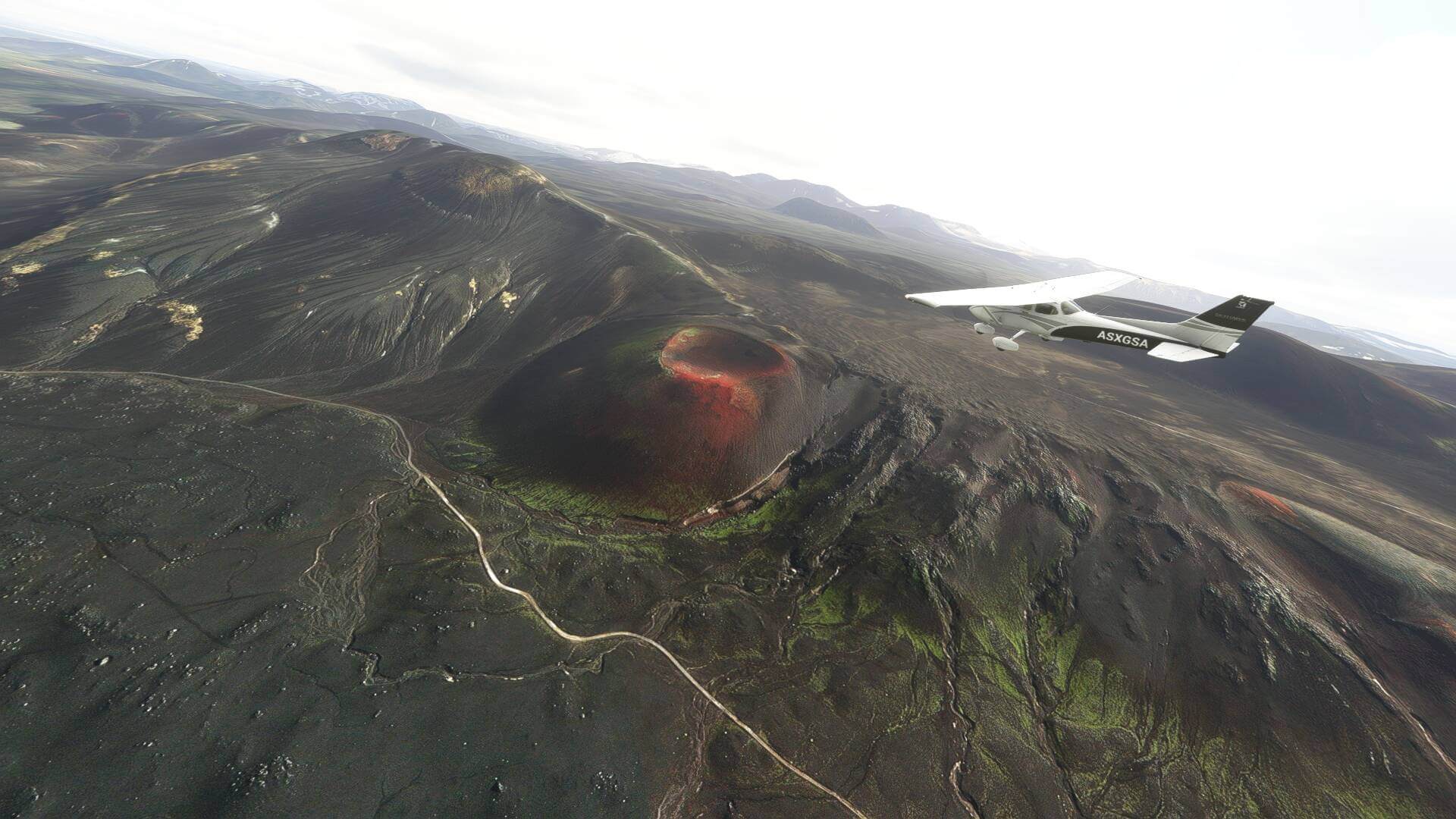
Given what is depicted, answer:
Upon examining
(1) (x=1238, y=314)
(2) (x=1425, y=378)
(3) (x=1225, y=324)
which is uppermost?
(2) (x=1425, y=378)

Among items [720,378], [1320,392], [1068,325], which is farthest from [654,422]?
[1320,392]

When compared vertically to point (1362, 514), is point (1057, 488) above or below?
below

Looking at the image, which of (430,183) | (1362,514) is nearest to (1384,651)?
(1362,514)

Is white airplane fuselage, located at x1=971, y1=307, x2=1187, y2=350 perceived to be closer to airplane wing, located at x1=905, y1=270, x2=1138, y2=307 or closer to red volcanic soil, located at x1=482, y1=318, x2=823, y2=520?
airplane wing, located at x1=905, y1=270, x2=1138, y2=307

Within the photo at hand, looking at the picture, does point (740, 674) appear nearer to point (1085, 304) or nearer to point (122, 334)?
point (122, 334)

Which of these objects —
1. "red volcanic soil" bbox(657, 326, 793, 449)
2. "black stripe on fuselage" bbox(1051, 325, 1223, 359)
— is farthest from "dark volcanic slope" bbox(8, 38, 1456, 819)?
"black stripe on fuselage" bbox(1051, 325, 1223, 359)

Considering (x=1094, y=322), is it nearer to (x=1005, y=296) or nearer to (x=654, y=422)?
(x=1005, y=296)
